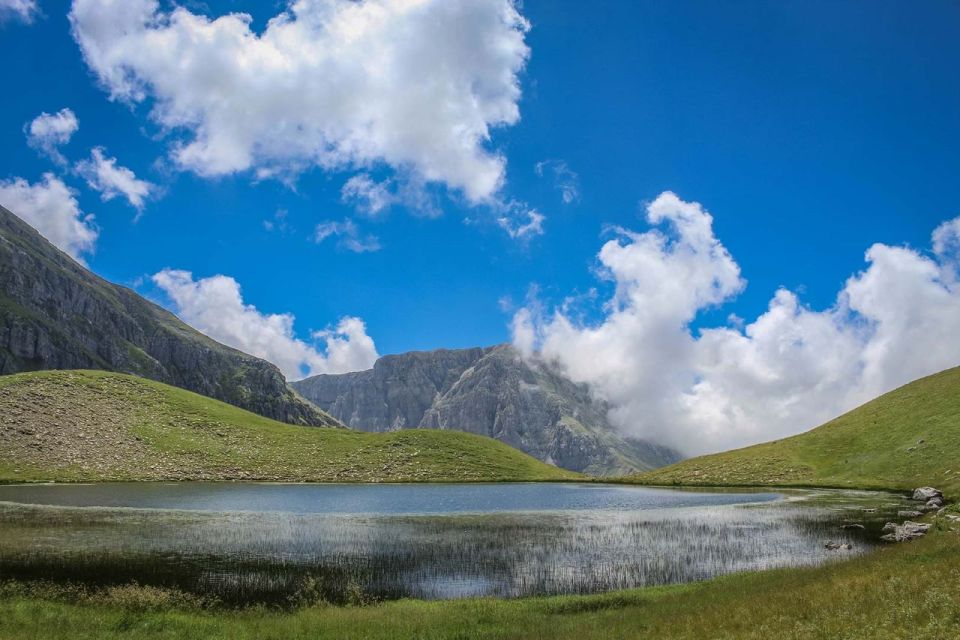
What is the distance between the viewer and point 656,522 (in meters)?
62.3

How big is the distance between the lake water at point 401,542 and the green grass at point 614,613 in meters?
3.41

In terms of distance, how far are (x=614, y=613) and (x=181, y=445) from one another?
135 metres

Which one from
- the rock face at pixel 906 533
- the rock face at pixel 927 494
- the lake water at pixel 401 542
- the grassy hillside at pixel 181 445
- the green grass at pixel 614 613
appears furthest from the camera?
the grassy hillside at pixel 181 445

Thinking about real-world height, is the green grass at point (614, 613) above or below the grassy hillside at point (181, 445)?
below

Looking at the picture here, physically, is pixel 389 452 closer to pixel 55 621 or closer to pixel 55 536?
pixel 55 536

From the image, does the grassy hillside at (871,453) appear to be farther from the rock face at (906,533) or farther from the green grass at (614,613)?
the green grass at (614,613)

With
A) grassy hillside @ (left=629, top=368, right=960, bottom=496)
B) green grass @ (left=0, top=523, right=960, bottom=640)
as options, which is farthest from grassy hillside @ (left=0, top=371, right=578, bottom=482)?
green grass @ (left=0, top=523, right=960, bottom=640)

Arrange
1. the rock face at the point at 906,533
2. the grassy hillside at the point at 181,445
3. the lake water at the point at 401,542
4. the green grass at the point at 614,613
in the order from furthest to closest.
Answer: the grassy hillside at the point at 181,445 → the rock face at the point at 906,533 → the lake water at the point at 401,542 → the green grass at the point at 614,613

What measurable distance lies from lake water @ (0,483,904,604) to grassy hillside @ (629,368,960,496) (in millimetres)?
24301

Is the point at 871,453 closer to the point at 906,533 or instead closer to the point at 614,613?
the point at 906,533

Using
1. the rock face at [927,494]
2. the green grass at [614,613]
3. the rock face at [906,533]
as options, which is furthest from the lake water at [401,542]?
the green grass at [614,613]

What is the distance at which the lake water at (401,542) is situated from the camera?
116 ft

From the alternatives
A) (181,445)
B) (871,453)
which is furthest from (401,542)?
(181,445)

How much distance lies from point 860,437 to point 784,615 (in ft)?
414
